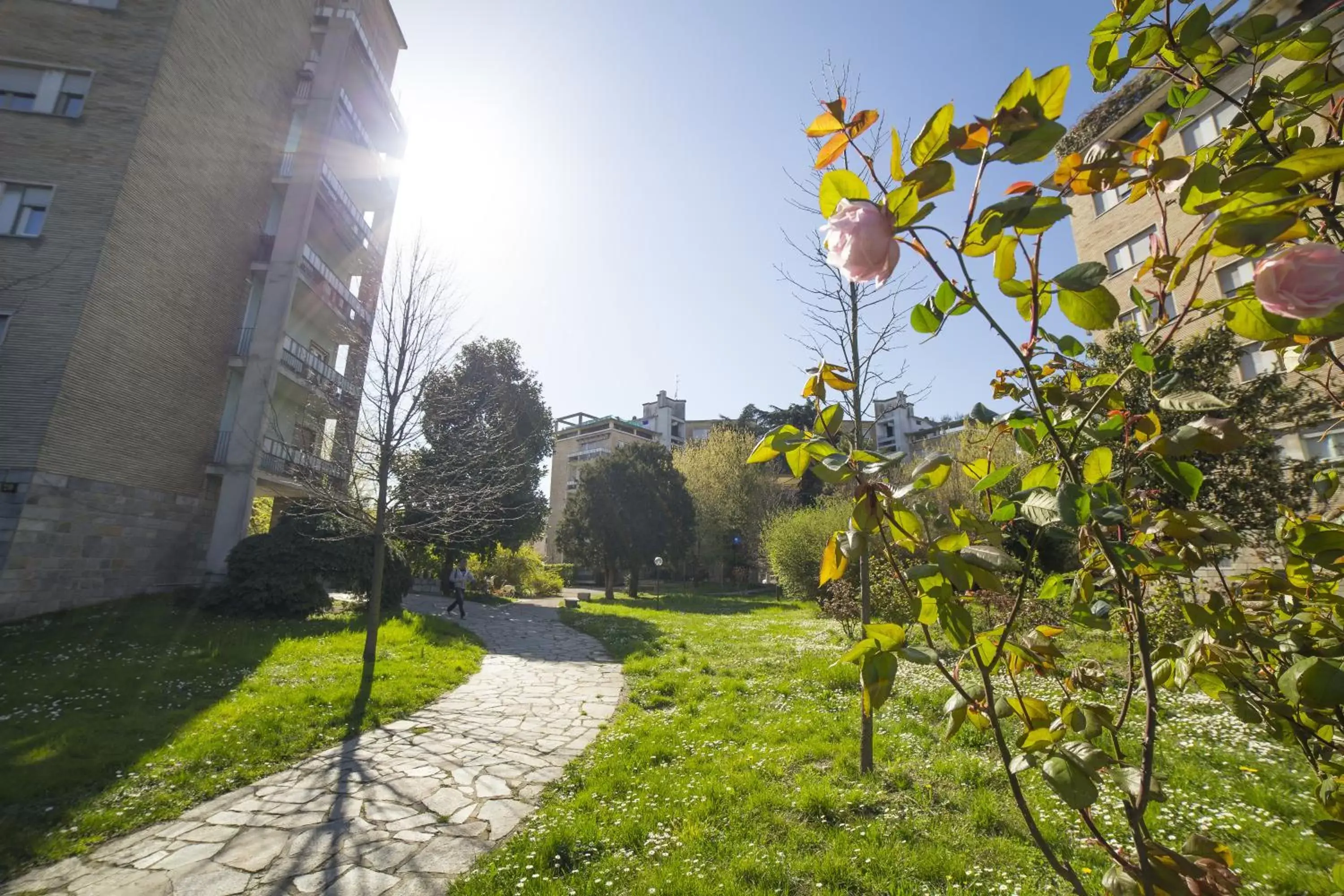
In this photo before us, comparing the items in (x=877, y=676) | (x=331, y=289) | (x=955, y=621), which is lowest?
(x=877, y=676)

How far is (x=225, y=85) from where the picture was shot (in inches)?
615

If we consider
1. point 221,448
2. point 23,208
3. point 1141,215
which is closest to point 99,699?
point 221,448

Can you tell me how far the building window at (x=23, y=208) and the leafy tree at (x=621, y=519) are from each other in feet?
61.6

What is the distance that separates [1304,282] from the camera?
804 mm

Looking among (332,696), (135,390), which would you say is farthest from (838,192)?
(135,390)

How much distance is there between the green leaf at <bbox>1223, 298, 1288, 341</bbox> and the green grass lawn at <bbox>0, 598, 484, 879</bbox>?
20.0 ft

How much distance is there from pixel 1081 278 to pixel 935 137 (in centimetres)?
37

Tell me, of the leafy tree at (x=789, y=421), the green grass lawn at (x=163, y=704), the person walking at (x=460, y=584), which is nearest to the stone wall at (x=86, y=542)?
the green grass lawn at (x=163, y=704)

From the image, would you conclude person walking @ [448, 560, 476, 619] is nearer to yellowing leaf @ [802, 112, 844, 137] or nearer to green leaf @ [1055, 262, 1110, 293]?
yellowing leaf @ [802, 112, 844, 137]

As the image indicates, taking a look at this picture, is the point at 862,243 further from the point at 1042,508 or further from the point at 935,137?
the point at 1042,508

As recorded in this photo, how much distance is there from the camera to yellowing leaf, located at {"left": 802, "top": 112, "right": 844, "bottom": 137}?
1233 millimetres

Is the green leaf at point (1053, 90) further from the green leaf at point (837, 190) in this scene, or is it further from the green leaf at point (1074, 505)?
the green leaf at point (1074, 505)

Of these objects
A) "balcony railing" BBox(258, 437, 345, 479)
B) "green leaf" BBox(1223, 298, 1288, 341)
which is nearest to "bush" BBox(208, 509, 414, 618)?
"balcony railing" BBox(258, 437, 345, 479)

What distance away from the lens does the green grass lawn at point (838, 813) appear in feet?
9.95
